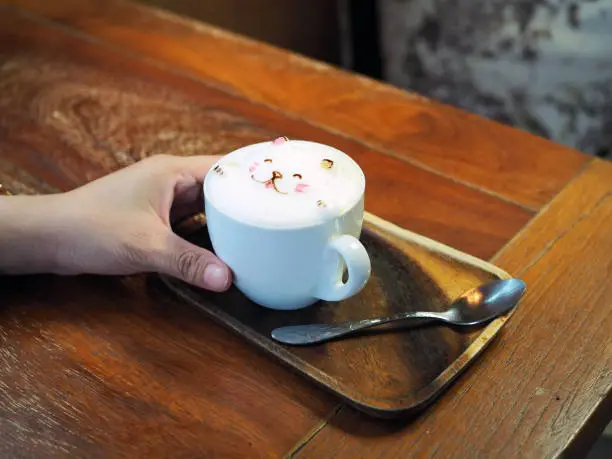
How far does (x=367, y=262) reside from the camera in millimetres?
459

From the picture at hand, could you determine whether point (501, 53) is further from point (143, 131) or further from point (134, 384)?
point (134, 384)

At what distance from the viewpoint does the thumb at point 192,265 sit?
503 mm

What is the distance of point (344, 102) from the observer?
0.86 m

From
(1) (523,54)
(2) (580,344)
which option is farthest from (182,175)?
(1) (523,54)

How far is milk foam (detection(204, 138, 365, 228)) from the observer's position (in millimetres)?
450

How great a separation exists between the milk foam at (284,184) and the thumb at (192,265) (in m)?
0.06

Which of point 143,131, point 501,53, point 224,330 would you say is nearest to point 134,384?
point 224,330

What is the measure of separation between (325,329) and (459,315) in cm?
11

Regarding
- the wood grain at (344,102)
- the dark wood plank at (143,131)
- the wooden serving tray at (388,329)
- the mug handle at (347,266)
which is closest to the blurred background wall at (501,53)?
the wood grain at (344,102)

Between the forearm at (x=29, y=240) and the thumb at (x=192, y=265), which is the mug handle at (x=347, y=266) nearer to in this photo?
the thumb at (x=192, y=265)

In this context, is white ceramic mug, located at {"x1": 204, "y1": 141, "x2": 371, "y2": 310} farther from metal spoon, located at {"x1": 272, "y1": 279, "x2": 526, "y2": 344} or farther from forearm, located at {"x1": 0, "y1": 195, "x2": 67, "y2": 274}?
forearm, located at {"x1": 0, "y1": 195, "x2": 67, "y2": 274}

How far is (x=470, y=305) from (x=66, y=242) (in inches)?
13.6

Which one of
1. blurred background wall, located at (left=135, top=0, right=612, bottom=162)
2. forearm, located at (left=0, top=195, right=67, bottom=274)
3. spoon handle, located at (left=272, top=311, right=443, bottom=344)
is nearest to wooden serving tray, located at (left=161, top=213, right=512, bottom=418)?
spoon handle, located at (left=272, top=311, right=443, bottom=344)

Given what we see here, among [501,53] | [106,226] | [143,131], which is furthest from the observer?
[501,53]
